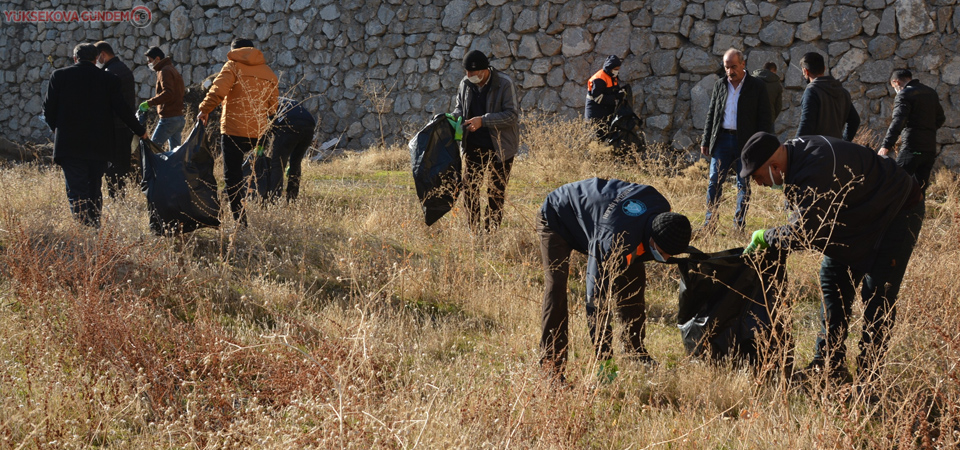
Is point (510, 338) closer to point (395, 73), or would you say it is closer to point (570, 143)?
point (570, 143)

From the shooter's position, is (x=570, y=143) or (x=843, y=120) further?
(x=570, y=143)

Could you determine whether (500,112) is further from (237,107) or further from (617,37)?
(617,37)

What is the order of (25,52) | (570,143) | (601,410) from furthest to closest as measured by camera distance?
(25,52) → (570,143) → (601,410)

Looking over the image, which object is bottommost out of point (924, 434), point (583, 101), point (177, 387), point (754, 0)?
point (177, 387)

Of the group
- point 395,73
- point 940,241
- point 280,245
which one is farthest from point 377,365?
point 395,73

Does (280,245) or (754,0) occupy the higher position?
(754,0)

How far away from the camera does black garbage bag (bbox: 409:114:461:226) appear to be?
5055mm

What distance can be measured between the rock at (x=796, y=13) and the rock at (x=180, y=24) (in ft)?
31.4

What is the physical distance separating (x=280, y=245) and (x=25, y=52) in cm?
1277

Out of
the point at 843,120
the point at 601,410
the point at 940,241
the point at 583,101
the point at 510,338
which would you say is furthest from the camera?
the point at 583,101

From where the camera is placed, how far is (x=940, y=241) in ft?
16.0

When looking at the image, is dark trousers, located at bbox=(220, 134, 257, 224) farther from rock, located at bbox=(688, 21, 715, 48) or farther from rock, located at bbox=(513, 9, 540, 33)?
rock, located at bbox=(688, 21, 715, 48)

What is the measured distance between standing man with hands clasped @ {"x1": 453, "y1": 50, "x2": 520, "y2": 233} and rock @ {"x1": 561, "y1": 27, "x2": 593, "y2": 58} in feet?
16.7

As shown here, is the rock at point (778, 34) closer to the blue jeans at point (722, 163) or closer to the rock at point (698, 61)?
the rock at point (698, 61)
